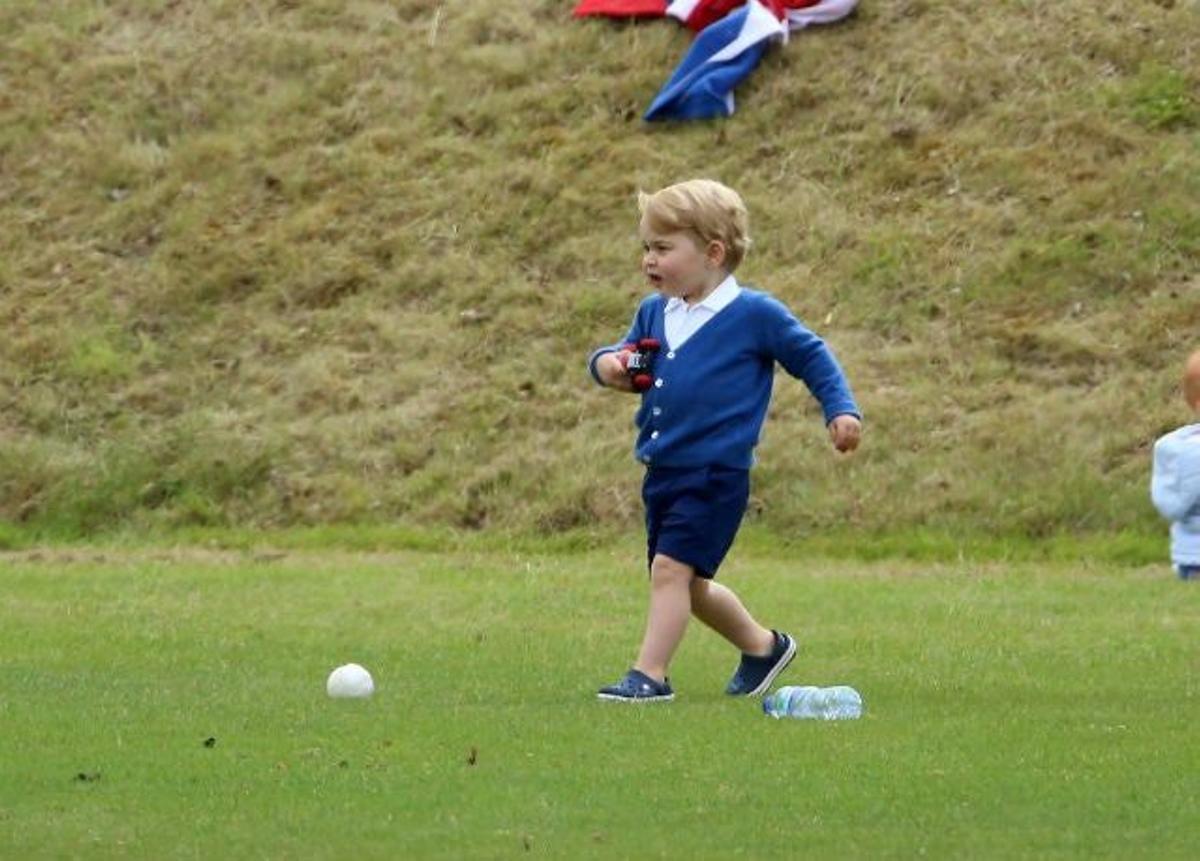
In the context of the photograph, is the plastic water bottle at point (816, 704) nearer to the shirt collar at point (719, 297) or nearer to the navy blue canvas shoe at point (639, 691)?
the navy blue canvas shoe at point (639, 691)

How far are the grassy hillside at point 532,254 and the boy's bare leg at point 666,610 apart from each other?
6845mm

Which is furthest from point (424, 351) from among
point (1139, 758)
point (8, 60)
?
point (1139, 758)

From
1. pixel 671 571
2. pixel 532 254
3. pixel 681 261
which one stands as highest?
pixel 681 261

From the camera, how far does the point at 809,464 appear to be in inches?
647

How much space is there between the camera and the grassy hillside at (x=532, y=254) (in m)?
16.7

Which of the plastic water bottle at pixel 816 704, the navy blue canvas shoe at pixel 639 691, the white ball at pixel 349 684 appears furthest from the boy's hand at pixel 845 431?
the white ball at pixel 349 684

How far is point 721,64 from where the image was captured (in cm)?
2002

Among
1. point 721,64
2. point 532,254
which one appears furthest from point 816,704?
point 721,64

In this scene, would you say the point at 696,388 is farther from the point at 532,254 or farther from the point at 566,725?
the point at 532,254

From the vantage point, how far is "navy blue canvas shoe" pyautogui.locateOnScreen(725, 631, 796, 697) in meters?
9.34

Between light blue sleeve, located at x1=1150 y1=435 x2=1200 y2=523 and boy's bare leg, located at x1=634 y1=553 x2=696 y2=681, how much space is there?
4.94 m

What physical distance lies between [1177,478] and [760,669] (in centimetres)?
464

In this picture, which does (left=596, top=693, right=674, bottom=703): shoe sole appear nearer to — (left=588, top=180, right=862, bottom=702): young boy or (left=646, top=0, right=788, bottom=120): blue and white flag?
(left=588, top=180, right=862, bottom=702): young boy

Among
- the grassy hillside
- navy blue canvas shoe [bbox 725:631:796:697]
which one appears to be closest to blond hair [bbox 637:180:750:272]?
navy blue canvas shoe [bbox 725:631:796:697]
